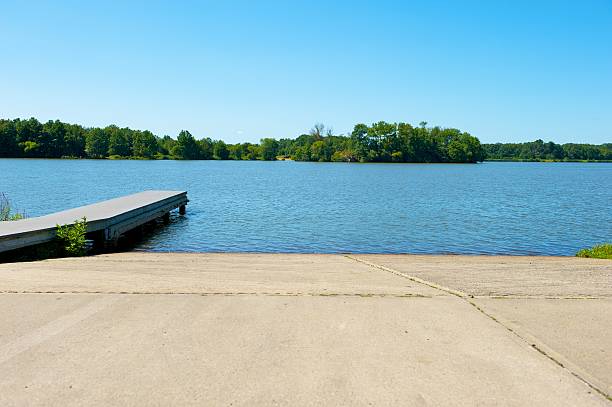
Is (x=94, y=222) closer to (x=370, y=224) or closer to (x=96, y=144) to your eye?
(x=370, y=224)

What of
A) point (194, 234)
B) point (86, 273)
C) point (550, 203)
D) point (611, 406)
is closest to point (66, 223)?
point (86, 273)

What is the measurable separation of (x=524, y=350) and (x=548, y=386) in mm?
958

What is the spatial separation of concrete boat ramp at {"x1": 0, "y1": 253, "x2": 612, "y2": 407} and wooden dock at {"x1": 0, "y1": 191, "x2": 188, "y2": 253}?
12.7 feet

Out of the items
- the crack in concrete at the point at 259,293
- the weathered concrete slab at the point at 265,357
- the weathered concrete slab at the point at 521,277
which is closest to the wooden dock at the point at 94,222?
the crack in concrete at the point at 259,293

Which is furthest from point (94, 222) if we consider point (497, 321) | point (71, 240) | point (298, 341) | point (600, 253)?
point (600, 253)

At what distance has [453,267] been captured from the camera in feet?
40.0

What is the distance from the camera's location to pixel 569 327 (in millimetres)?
6555

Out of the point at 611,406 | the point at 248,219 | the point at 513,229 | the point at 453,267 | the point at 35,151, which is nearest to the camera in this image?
the point at 611,406

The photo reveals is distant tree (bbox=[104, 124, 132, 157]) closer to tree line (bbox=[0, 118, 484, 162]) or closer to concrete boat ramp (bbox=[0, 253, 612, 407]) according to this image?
tree line (bbox=[0, 118, 484, 162])

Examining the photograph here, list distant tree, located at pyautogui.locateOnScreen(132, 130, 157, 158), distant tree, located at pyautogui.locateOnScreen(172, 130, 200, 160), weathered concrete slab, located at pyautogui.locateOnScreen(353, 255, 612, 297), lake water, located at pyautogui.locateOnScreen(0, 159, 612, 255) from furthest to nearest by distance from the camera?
distant tree, located at pyautogui.locateOnScreen(172, 130, 200, 160) → distant tree, located at pyautogui.locateOnScreen(132, 130, 157, 158) → lake water, located at pyautogui.locateOnScreen(0, 159, 612, 255) → weathered concrete slab, located at pyautogui.locateOnScreen(353, 255, 612, 297)

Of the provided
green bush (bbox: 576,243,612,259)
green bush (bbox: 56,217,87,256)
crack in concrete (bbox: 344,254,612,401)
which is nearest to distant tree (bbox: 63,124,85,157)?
green bush (bbox: 56,217,87,256)

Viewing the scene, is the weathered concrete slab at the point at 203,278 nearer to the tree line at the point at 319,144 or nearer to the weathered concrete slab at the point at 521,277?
the weathered concrete slab at the point at 521,277

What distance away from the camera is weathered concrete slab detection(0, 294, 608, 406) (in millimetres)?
4383

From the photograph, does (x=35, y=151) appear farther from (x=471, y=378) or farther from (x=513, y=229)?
(x=471, y=378)
